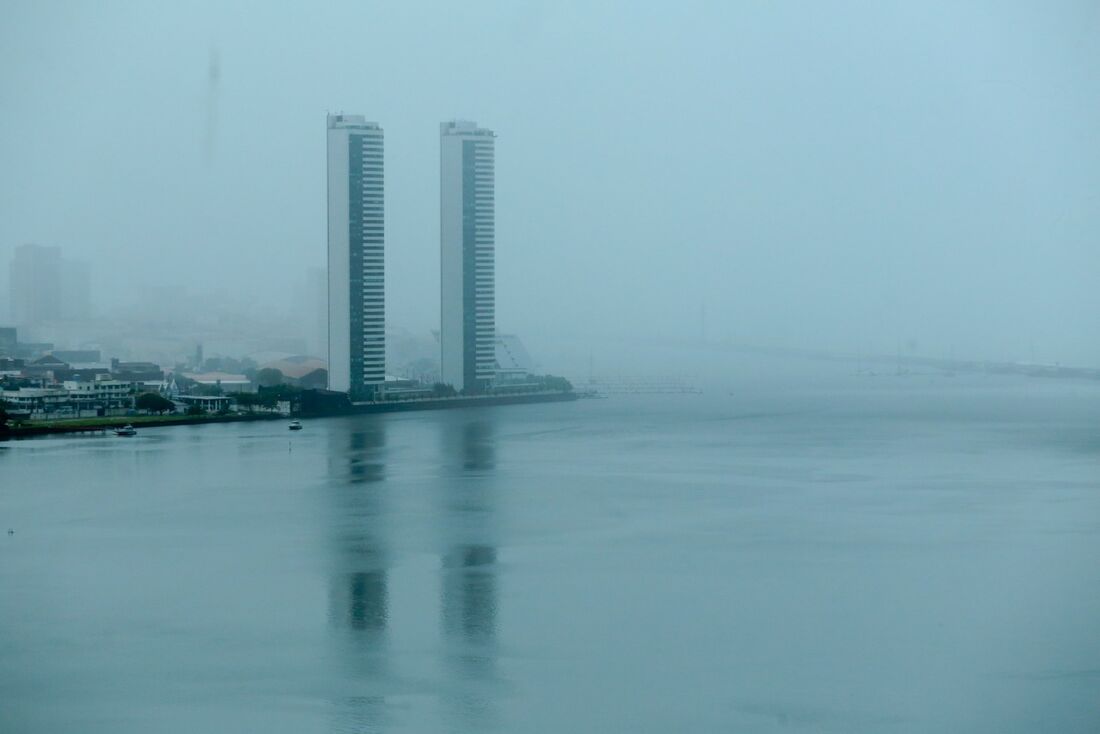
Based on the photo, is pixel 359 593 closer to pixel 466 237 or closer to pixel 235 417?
pixel 235 417

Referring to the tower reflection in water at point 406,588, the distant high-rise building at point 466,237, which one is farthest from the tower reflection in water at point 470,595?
the distant high-rise building at point 466,237

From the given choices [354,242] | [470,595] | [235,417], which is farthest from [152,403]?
[470,595]

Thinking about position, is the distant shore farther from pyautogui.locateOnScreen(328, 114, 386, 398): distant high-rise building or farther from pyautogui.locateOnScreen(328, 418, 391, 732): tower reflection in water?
pyautogui.locateOnScreen(328, 418, 391, 732): tower reflection in water

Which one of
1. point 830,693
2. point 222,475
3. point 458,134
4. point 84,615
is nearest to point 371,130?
point 458,134

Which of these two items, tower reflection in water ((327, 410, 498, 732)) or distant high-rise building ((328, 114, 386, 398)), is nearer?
tower reflection in water ((327, 410, 498, 732))

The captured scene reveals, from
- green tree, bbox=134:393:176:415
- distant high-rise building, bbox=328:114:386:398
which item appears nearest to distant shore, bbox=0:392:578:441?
green tree, bbox=134:393:176:415

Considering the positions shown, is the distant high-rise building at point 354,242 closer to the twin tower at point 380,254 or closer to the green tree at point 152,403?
the twin tower at point 380,254
